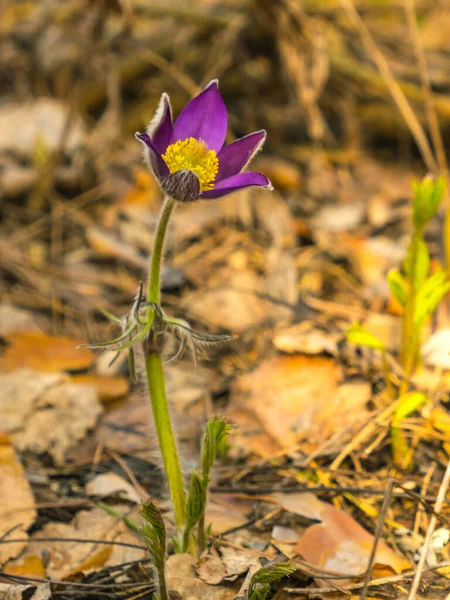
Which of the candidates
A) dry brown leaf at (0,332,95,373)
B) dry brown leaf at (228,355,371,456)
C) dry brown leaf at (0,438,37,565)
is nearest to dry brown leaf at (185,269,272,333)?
dry brown leaf at (228,355,371,456)

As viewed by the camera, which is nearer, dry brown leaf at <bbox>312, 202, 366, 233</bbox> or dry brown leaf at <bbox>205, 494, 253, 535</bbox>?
dry brown leaf at <bbox>205, 494, 253, 535</bbox>

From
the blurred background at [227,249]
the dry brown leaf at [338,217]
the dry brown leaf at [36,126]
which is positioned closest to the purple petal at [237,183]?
the blurred background at [227,249]

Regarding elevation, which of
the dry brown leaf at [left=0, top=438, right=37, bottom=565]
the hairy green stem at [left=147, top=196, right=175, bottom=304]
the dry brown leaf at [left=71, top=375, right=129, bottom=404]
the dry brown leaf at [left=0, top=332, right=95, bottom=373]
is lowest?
the dry brown leaf at [left=0, top=438, right=37, bottom=565]

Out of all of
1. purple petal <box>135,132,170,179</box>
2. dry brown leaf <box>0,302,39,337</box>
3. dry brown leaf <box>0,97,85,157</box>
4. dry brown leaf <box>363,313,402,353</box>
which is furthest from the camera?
dry brown leaf <box>0,97,85,157</box>

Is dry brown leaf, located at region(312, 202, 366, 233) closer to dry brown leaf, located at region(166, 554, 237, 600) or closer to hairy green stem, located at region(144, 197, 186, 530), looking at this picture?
hairy green stem, located at region(144, 197, 186, 530)

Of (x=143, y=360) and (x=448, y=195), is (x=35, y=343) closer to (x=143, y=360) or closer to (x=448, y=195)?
(x=143, y=360)

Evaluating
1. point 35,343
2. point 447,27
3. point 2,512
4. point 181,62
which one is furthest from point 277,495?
point 447,27

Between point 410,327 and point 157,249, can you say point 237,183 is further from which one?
point 410,327
